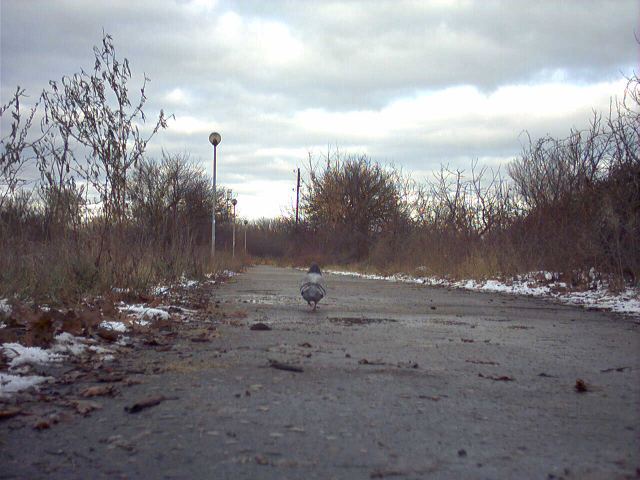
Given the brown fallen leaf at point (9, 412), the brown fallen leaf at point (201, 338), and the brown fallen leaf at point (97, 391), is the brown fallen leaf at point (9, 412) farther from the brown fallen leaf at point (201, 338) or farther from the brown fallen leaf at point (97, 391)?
the brown fallen leaf at point (201, 338)

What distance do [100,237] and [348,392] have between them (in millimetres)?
6786

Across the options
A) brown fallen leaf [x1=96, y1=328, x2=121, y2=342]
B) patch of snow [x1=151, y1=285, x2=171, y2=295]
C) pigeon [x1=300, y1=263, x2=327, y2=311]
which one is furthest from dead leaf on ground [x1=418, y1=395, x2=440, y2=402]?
patch of snow [x1=151, y1=285, x2=171, y2=295]

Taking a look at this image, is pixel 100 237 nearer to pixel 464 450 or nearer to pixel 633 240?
pixel 464 450

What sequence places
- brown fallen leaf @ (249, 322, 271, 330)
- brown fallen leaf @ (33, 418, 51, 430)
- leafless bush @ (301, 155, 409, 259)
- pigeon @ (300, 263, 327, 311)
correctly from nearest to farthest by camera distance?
brown fallen leaf @ (33, 418, 51, 430) → brown fallen leaf @ (249, 322, 271, 330) → pigeon @ (300, 263, 327, 311) → leafless bush @ (301, 155, 409, 259)

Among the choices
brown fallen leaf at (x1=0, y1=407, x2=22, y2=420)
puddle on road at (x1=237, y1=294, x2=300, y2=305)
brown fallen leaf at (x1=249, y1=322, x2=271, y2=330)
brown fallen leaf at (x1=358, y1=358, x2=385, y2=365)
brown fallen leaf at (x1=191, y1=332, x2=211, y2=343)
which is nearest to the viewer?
brown fallen leaf at (x1=0, y1=407, x2=22, y2=420)

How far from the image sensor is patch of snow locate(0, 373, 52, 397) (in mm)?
3680

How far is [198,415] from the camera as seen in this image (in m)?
3.31

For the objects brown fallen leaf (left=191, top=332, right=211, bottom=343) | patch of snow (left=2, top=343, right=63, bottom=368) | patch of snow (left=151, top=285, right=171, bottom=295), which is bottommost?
brown fallen leaf (left=191, top=332, right=211, bottom=343)

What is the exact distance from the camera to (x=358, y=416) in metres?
3.33

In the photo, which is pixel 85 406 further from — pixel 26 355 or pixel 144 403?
pixel 26 355

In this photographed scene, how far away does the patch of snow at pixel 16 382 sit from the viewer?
3.68 meters

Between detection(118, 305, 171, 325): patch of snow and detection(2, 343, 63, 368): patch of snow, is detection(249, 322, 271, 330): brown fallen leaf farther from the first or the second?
detection(2, 343, 63, 368): patch of snow

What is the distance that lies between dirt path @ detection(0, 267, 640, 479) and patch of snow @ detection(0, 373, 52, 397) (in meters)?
0.55

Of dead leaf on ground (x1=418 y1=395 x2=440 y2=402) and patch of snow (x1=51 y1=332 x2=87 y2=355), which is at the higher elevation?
patch of snow (x1=51 y1=332 x2=87 y2=355)
